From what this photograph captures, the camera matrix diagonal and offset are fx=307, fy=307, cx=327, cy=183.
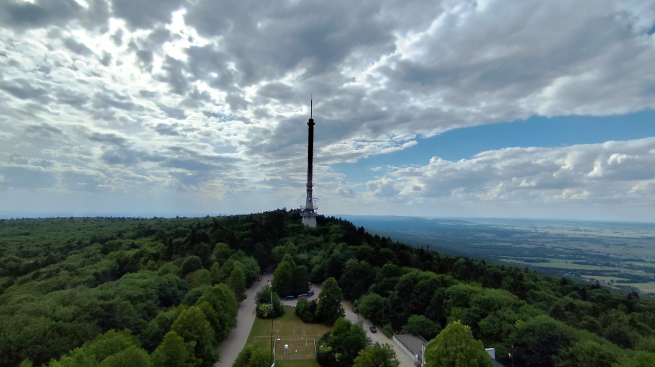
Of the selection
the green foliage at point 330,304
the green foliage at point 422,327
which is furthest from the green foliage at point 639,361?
the green foliage at point 330,304

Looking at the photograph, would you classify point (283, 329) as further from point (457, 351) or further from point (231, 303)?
point (457, 351)

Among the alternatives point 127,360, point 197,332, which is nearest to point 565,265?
point 197,332

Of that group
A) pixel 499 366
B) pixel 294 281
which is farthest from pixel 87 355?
pixel 294 281

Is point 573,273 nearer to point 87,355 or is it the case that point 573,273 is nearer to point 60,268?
point 87,355

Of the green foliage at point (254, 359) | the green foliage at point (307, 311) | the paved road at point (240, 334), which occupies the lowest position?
the paved road at point (240, 334)

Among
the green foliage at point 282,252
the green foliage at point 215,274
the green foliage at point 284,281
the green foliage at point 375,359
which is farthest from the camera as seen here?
the green foliage at point 282,252

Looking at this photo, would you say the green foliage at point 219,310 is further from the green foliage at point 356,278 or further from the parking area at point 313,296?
the green foliage at point 356,278

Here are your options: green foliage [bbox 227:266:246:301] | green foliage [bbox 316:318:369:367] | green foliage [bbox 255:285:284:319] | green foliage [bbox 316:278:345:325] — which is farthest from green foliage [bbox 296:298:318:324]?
green foliage [bbox 316:318:369:367]
